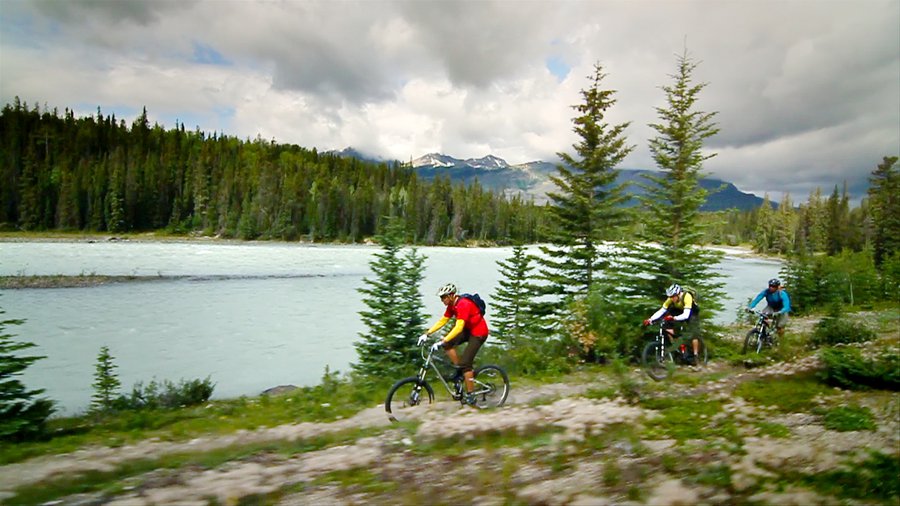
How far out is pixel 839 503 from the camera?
394 cm

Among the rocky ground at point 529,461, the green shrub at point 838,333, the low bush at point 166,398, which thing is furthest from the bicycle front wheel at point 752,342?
the low bush at point 166,398

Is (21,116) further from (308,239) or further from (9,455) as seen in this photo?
(9,455)

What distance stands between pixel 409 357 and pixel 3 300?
3361 cm

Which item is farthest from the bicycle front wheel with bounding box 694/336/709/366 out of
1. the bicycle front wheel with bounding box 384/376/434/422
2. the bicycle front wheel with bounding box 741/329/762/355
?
the bicycle front wheel with bounding box 384/376/434/422

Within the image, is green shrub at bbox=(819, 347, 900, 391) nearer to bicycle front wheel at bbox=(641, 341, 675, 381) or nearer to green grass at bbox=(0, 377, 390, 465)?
bicycle front wheel at bbox=(641, 341, 675, 381)

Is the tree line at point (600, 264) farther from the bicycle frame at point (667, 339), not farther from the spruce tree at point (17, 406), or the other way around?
the spruce tree at point (17, 406)

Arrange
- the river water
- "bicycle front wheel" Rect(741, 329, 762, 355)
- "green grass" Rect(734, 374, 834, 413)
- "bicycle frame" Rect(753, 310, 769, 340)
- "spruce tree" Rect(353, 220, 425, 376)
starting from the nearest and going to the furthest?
"green grass" Rect(734, 374, 834, 413) < "bicycle frame" Rect(753, 310, 769, 340) < "bicycle front wheel" Rect(741, 329, 762, 355) < "spruce tree" Rect(353, 220, 425, 376) < the river water

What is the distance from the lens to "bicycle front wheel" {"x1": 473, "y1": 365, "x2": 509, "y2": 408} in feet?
30.9

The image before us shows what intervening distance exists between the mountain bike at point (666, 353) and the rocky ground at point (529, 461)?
3.35 m

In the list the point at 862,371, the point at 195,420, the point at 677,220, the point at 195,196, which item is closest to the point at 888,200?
the point at 677,220

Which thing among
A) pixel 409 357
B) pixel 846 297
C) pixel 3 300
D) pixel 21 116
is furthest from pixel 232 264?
pixel 21 116

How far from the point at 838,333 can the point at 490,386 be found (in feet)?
34.6

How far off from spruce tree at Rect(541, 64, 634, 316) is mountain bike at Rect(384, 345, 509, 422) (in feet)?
32.0

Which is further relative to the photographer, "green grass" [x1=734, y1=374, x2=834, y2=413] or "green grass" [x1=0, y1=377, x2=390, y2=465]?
"green grass" [x1=0, y1=377, x2=390, y2=465]
